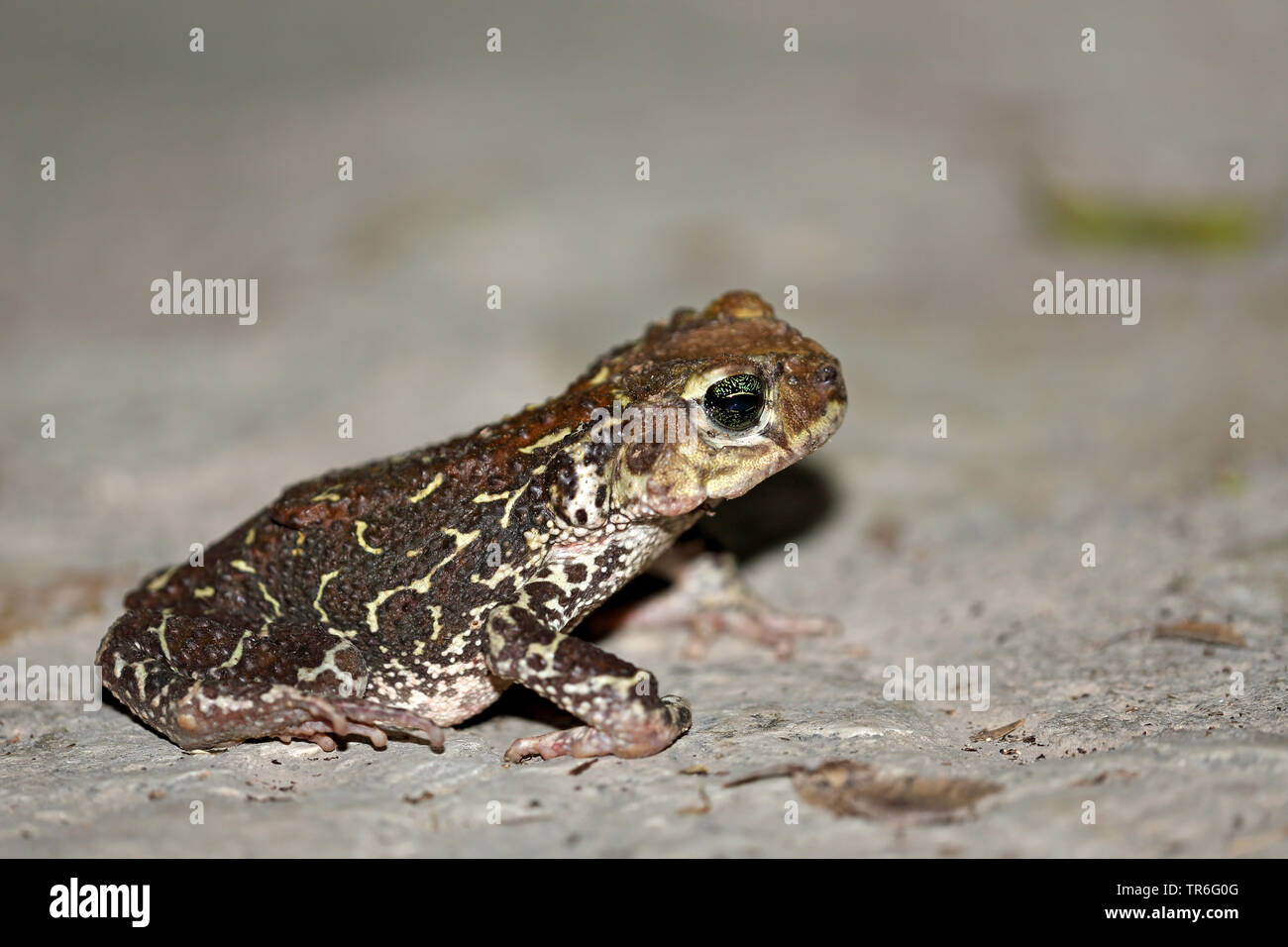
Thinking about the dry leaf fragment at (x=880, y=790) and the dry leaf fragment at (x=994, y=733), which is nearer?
the dry leaf fragment at (x=880, y=790)

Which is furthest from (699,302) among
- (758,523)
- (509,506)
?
(509,506)

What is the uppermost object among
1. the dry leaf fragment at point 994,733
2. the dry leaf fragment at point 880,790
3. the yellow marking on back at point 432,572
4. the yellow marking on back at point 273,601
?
the yellow marking on back at point 432,572

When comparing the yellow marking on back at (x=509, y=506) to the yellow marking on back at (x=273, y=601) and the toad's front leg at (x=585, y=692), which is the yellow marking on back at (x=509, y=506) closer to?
the toad's front leg at (x=585, y=692)

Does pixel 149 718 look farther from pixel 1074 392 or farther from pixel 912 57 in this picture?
pixel 912 57

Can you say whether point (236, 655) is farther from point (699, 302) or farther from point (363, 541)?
point (699, 302)

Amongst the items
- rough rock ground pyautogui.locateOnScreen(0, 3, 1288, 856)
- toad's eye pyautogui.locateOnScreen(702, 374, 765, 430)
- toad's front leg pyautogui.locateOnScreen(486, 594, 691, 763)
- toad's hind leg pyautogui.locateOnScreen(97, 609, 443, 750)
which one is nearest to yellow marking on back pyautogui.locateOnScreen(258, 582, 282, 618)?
toad's hind leg pyautogui.locateOnScreen(97, 609, 443, 750)

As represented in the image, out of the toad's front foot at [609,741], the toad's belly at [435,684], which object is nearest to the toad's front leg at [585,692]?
the toad's front foot at [609,741]
